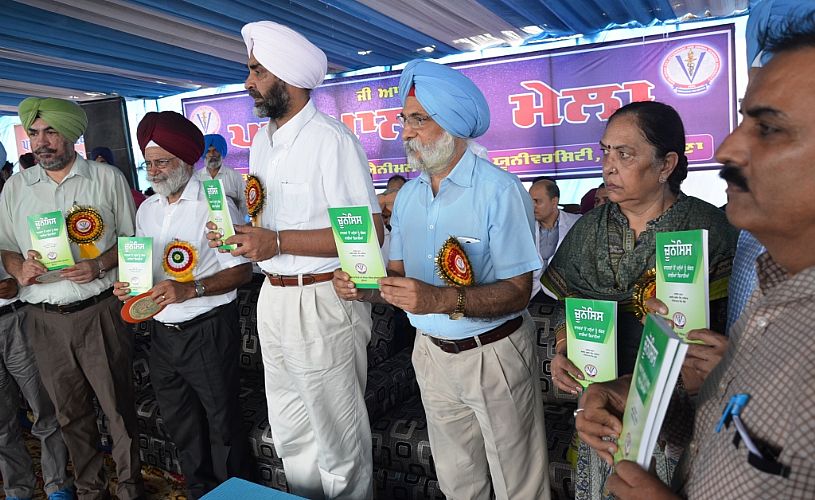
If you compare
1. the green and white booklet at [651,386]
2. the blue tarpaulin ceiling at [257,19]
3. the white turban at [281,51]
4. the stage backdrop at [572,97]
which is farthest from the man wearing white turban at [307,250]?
the stage backdrop at [572,97]

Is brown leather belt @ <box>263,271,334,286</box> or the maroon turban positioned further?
the maroon turban

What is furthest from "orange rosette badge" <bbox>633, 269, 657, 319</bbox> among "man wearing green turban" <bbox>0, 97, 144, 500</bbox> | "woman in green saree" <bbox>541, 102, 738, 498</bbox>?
"man wearing green turban" <bbox>0, 97, 144, 500</bbox>

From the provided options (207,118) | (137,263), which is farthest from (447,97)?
(207,118)

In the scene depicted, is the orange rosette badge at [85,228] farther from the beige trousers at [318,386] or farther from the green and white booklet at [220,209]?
the beige trousers at [318,386]

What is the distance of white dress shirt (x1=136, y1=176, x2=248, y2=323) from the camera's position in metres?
2.71

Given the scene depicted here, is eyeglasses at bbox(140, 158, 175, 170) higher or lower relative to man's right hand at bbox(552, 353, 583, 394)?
higher

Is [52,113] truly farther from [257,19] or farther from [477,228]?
[257,19]

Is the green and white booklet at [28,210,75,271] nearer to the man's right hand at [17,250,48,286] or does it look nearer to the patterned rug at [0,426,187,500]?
the man's right hand at [17,250,48,286]

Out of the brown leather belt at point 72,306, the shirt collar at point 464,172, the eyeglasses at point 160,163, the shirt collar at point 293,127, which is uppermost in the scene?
the shirt collar at point 293,127

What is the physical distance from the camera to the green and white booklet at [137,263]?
101 inches

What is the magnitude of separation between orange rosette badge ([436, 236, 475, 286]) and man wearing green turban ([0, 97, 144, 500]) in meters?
1.90

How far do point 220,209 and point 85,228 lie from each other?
1079 millimetres

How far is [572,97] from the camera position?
6.28 m

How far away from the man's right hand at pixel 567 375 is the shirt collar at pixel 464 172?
0.66m
